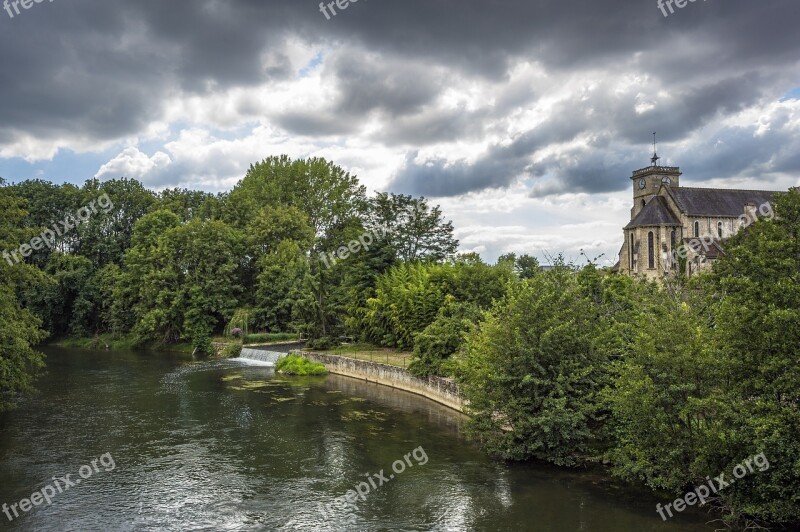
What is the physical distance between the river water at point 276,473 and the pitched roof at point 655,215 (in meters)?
43.2

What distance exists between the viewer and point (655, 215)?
225 ft

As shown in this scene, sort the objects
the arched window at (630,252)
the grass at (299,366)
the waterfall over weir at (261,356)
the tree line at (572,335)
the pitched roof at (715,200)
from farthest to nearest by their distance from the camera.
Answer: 1. the arched window at (630,252)
2. the pitched roof at (715,200)
3. the waterfall over weir at (261,356)
4. the grass at (299,366)
5. the tree line at (572,335)

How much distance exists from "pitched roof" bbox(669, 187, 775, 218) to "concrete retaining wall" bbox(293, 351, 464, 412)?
42621 millimetres

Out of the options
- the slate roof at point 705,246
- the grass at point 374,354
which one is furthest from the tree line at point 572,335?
the slate roof at point 705,246

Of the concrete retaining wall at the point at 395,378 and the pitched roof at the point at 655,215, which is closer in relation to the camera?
the concrete retaining wall at the point at 395,378

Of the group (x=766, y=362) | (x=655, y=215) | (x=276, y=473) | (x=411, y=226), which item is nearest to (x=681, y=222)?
(x=655, y=215)

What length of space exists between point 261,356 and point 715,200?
5321cm

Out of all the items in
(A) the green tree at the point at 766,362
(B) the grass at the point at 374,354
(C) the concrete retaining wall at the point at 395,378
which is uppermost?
(A) the green tree at the point at 766,362

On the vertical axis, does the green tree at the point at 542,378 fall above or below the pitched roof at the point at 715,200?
below

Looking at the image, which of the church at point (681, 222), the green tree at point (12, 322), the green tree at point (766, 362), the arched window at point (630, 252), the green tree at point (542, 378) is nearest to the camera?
the green tree at point (766, 362)

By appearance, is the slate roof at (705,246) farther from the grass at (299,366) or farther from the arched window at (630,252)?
the grass at (299,366)

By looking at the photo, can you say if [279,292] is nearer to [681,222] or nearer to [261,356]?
[261,356]

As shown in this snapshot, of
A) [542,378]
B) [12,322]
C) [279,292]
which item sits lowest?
[542,378]

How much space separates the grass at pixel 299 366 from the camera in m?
48.1
